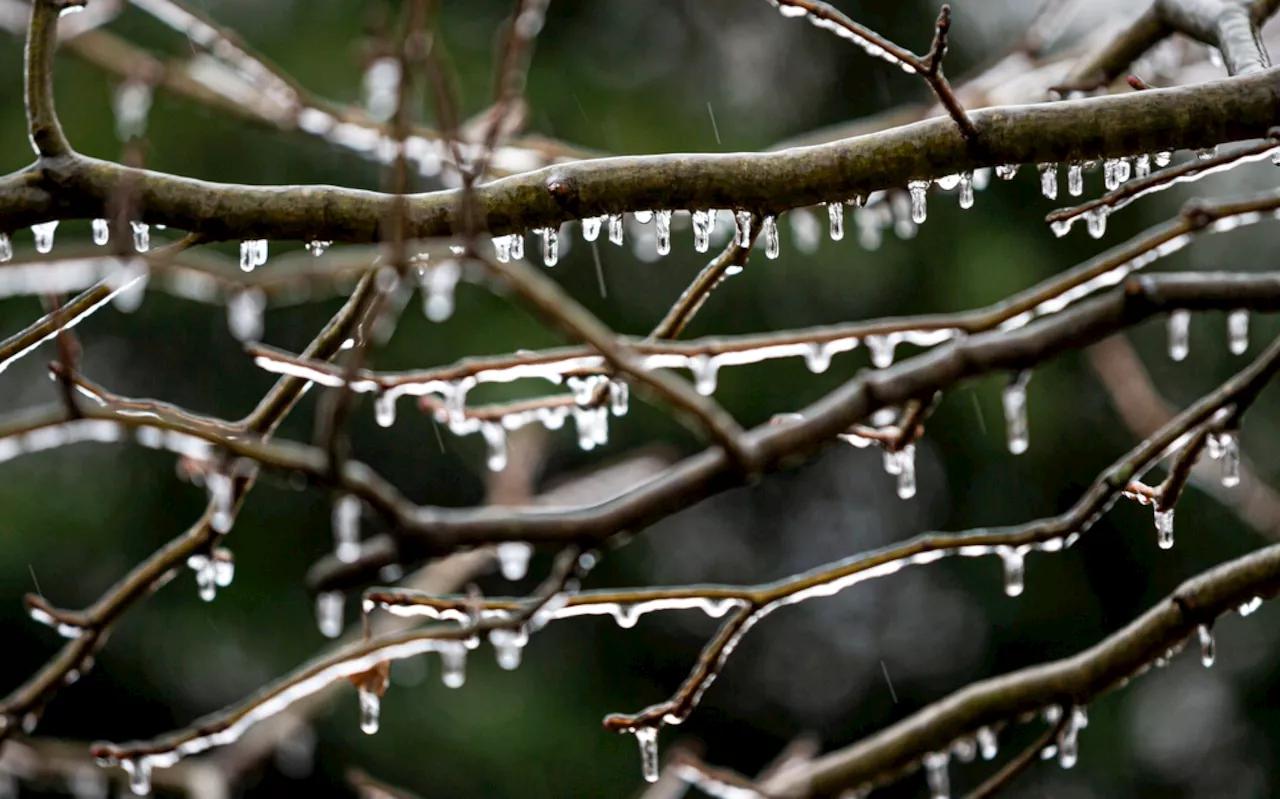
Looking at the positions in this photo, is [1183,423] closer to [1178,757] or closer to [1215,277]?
[1215,277]

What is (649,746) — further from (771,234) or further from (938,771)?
(771,234)

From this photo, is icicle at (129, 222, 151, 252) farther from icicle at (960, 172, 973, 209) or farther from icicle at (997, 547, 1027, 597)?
icicle at (997, 547, 1027, 597)

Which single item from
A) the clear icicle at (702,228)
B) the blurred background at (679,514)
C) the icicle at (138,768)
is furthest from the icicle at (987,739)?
the blurred background at (679,514)

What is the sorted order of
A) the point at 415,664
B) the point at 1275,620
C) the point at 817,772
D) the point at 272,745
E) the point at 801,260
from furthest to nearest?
the point at 1275,620, the point at 801,260, the point at 415,664, the point at 272,745, the point at 817,772

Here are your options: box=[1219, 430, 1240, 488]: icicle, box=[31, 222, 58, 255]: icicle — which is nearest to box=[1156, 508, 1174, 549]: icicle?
box=[1219, 430, 1240, 488]: icicle

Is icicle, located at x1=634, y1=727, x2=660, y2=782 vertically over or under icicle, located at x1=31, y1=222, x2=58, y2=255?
under

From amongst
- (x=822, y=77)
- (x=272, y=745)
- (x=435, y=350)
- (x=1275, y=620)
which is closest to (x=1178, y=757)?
(x=1275, y=620)
